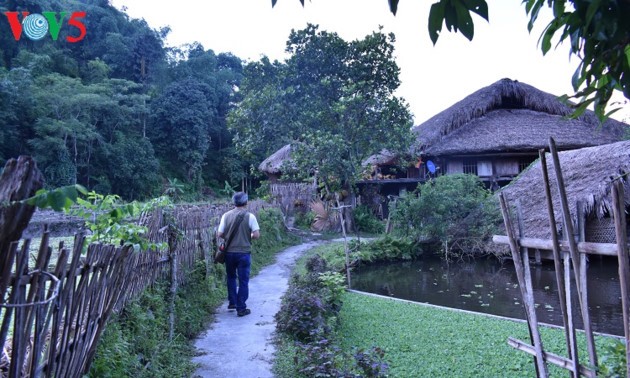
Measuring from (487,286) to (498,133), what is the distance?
38.7 feet

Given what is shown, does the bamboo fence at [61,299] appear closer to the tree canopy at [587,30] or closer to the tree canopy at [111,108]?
the tree canopy at [587,30]

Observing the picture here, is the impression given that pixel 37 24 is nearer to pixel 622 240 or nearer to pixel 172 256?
pixel 172 256

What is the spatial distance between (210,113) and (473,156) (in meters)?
19.6

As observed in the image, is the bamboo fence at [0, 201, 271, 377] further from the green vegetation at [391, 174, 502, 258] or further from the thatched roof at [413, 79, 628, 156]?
the thatched roof at [413, 79, 628, 156]

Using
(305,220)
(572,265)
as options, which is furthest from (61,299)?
(305,220)

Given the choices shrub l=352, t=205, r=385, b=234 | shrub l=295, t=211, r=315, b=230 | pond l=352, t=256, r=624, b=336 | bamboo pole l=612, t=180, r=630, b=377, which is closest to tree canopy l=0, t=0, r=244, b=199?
shrub l=295, t=211, r=315, b=230

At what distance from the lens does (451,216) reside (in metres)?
13.1

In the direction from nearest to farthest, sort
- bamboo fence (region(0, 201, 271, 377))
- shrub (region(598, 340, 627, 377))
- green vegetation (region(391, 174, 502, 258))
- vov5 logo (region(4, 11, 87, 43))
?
bamboo fence (region(0, 201, 271, 377)) < shrub (region(598, 340, 627, 377)) < green vegetation (region(391, 174, 502, 258)) < vov5 logo (region(4, 11, 87, 43))

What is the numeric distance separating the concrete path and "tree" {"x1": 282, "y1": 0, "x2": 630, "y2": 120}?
345 cm

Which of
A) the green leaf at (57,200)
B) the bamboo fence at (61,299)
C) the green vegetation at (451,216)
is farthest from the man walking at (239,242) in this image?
the green vegetation at (451,216)

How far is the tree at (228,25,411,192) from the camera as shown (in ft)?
51.8

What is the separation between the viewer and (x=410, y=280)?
10898 mm

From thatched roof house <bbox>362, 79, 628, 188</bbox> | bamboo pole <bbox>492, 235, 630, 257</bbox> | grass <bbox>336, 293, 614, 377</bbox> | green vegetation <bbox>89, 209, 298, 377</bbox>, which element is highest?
thatched roof house <bbox>362, 79, 628, 188</bbox>

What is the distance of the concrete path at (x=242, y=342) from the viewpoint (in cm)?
423
